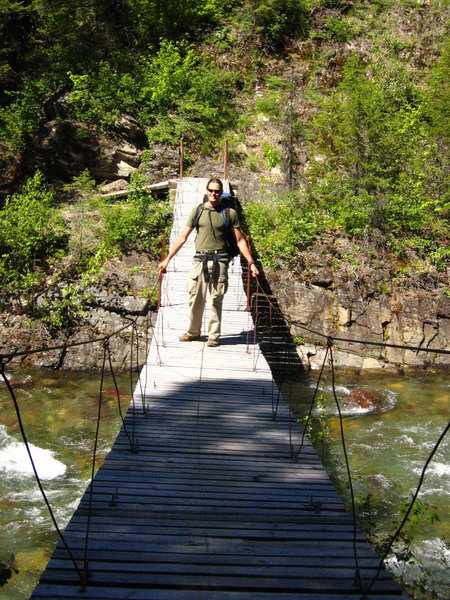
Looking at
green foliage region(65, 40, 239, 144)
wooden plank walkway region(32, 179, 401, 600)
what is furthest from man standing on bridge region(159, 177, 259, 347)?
green foliage region(65, 40, 239, 144)

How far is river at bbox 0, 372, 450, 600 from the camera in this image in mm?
4738

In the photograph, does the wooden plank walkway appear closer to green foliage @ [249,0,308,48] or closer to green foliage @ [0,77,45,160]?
green foliage @ [0,77,45,160]

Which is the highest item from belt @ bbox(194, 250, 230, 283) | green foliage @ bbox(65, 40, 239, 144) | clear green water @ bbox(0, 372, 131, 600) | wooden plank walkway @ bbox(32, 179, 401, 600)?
green foliage @ bbox(65, 40, 239, 144)

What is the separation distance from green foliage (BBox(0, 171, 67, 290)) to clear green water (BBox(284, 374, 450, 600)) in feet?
19.2

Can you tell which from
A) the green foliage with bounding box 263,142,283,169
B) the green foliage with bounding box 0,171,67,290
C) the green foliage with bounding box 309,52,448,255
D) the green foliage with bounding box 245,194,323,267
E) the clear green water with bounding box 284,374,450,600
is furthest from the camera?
the green foliage with bounding box 263,142,283,169

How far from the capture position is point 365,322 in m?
10.5

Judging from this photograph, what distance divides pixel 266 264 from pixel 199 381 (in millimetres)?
6223

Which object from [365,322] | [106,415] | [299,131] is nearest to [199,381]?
[106,415]

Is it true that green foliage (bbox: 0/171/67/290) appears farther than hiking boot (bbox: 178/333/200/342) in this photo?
Yes

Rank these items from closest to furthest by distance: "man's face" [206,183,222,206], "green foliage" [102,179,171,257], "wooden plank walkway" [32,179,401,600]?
"wooden plank walkway" [32,179,401,600]
"man's face" [206,183,222,206]
"green foliage" [102,179,171,257]

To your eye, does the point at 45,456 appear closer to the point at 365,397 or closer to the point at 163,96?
the point at 365,397

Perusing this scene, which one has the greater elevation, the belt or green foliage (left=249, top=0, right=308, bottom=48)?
green foliage (left=249, top=0, right=308, bottom=48)

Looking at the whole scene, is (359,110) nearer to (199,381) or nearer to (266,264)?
(266,264)

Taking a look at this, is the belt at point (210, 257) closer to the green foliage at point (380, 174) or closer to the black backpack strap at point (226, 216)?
the black backpack strap at point (226, 216)
